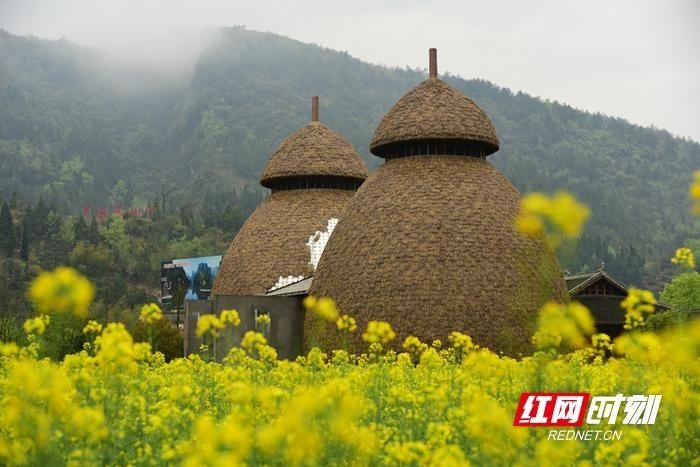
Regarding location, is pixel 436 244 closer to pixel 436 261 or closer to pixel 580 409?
pixel 436 261

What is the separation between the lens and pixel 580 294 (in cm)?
2748

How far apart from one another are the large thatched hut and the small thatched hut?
4928 millimetres

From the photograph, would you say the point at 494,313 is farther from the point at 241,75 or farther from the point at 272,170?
the point at 241,75

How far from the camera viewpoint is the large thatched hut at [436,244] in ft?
57.4

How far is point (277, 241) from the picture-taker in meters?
25.1

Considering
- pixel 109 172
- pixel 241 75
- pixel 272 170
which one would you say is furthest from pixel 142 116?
pixel 272 170

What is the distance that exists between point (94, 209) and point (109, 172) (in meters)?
20.6

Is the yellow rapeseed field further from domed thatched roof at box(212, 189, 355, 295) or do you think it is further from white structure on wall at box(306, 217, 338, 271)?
white structure on wall at box(306, 217, 338, 271)

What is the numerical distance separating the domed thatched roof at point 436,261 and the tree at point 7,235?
194ft

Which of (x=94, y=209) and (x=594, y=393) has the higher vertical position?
(x=594, y=393)

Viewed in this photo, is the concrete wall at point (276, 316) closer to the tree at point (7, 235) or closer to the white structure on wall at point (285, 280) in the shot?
the white structure on wall at point (285, 280)

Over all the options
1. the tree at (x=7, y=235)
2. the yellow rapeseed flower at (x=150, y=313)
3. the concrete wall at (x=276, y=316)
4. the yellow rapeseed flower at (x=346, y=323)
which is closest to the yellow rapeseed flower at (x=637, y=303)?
the yellow rapeseed flower at (x=346, y=323)

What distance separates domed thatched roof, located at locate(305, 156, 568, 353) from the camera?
17438 millimetres

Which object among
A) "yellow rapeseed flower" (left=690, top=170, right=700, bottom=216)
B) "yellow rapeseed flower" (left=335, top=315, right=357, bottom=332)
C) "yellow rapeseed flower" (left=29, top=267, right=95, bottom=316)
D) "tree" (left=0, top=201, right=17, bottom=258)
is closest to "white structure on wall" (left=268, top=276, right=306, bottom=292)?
"yellow rapeseed flower" (left=335, top=315, right=357, bottom=332)
